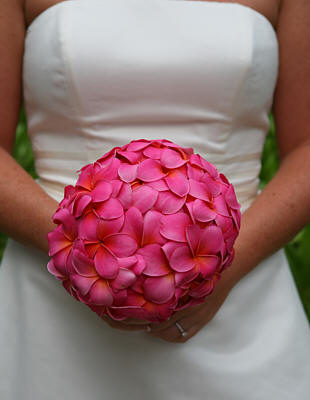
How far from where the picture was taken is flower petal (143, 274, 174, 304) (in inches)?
21.9

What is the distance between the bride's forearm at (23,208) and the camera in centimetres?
87

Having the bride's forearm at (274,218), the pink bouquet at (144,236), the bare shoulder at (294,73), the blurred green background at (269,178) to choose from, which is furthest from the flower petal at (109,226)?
the blurred green background at (269,178)

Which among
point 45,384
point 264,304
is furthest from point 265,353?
point 45,384

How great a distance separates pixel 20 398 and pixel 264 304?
Answer: 64cm

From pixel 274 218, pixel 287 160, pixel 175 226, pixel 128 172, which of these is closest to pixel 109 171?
pixel 128 172

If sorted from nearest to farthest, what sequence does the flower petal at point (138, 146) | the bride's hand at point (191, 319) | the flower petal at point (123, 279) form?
the flower petal at point (123, 279)
the flower petal at point (138, 146)
the bride's hand at point (191, 319)

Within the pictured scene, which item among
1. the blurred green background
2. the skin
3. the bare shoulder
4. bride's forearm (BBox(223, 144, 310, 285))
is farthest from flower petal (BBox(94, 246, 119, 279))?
the blurred green background

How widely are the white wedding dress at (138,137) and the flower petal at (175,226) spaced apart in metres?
0.45

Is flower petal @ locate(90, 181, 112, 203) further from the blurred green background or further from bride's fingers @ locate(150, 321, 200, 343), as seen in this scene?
the blurred green background

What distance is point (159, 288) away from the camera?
56cm

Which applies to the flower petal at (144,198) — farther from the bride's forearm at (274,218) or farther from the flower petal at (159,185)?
the bride's forearm at (274,218)

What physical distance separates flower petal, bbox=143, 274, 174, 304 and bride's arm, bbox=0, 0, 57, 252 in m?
0.36

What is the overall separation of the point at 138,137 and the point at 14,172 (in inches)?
11.8

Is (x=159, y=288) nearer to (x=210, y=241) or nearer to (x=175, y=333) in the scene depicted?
(x=210, y=241)
